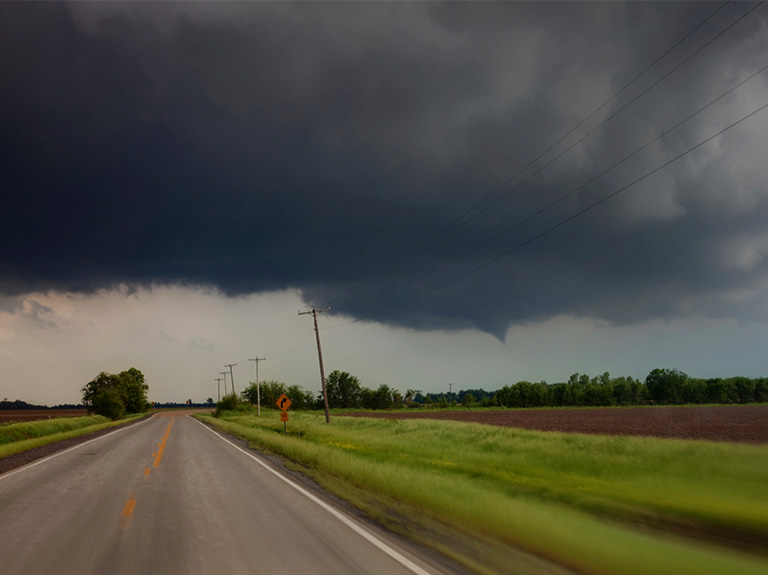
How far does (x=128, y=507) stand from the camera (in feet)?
30.8

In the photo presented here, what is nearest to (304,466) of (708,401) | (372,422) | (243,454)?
(243,454)

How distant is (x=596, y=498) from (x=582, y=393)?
146985 millimetres

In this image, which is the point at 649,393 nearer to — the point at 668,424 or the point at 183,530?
the point at 668,424

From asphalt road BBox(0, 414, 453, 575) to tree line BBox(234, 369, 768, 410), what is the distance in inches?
5368

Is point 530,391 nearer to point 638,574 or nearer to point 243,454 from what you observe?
point 243,454

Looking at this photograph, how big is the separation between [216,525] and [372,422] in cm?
3927

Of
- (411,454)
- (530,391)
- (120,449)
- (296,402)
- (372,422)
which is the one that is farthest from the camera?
(296,402)

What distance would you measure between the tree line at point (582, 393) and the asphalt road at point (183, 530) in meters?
136

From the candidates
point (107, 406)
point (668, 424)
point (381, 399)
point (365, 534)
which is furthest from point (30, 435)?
point (381, 399)

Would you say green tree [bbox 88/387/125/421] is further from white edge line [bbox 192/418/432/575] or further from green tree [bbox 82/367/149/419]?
white edge line [bbox 192/418/432/575]

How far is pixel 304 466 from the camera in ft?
54.6

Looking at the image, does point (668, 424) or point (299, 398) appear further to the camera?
point (299, 398)

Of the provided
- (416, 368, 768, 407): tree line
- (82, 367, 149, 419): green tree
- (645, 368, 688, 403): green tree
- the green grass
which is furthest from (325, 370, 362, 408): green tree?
the green grass

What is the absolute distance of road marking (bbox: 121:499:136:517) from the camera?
8.77 meters
